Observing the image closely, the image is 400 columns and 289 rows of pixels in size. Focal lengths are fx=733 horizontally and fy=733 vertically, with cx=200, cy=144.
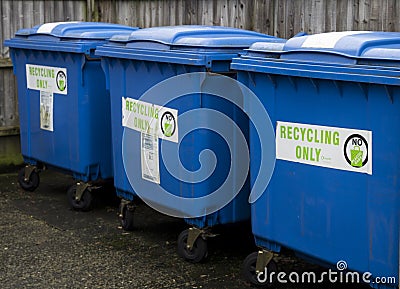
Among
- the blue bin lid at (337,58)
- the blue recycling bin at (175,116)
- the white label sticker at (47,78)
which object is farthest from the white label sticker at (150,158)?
the white label sticker at (47,78)

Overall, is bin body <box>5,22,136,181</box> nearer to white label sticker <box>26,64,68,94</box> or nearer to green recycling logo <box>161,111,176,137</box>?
white label sticker <box>26,64,68,94</box>

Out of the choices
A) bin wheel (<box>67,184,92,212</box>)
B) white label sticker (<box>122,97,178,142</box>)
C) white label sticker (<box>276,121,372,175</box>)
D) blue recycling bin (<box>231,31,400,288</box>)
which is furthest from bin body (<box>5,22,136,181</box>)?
white label sticker (<box>276,121,372,175</box>)

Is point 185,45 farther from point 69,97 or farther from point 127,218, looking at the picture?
point 69,97

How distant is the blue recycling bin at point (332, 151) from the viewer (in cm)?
357

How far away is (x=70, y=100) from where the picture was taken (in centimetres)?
609

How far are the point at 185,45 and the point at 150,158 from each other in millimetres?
856

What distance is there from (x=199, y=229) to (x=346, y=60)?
167 cm

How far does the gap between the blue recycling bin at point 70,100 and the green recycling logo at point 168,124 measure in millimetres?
1230

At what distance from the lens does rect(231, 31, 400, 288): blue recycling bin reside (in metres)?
3.57

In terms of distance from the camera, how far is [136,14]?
7605 mm

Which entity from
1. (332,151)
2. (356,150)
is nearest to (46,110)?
(332,151)

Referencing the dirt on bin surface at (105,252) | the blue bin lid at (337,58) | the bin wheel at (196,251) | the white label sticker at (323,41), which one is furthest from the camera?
the bin wheel at (196,251)

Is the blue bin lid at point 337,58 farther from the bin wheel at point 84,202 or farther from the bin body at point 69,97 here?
the bin wheel at point 84,202

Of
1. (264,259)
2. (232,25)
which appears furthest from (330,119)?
(232,25)
